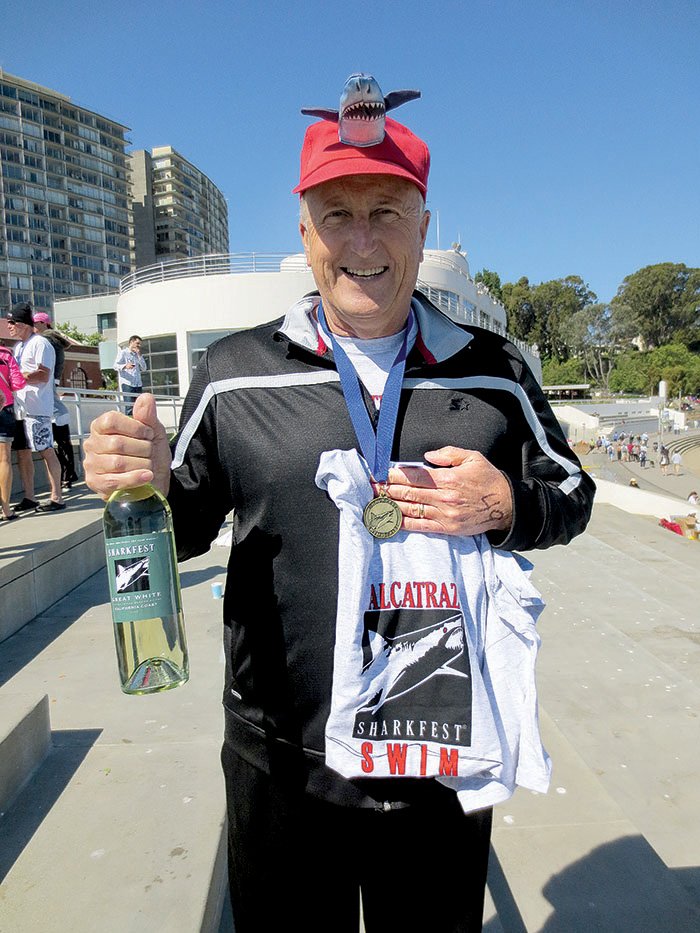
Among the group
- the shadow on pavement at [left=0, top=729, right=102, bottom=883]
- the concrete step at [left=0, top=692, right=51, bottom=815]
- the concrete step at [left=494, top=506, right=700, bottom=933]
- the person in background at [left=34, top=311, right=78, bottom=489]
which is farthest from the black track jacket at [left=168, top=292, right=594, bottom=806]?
the person in background at [left=34, top=311, right=78, bottom=489]

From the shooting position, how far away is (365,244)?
1.41m

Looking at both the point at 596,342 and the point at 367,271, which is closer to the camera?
the point at 367,271

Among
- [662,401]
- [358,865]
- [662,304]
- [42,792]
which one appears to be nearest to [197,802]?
[42,792]

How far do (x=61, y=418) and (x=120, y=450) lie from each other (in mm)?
6937

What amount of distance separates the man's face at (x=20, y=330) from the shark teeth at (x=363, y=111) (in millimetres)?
5076

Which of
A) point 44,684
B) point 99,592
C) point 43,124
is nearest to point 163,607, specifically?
point 44,684

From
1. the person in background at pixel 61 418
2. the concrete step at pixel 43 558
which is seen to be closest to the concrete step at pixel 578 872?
the concrete step at pixel 43 558

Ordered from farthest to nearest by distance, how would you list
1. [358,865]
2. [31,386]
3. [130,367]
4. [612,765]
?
[130,367] < [31,386] < [612,765] < [358,865]

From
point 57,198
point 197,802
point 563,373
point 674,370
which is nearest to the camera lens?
point 197,802

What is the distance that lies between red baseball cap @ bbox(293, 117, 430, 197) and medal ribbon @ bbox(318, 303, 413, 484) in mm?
397

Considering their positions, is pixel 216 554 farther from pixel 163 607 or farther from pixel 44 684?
pixel 163 607

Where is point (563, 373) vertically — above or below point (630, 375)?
above

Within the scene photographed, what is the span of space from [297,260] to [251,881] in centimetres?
2673

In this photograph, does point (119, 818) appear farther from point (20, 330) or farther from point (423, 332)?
point (20, 330)
